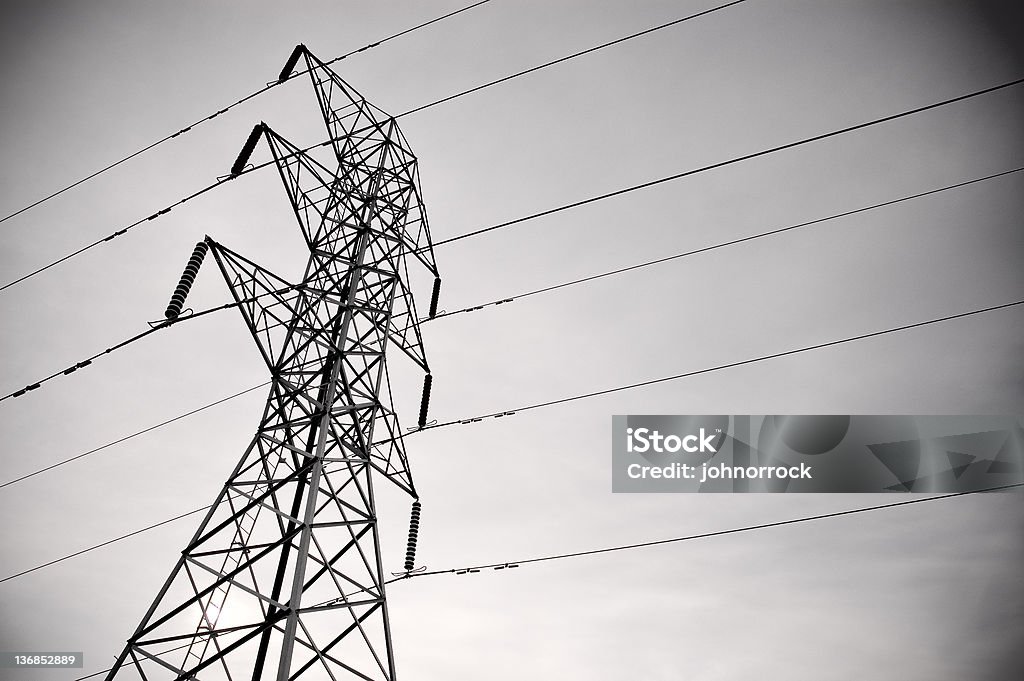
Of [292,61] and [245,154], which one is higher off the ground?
[292,61]

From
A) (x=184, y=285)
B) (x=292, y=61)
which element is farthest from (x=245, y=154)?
(x=184, y=285)

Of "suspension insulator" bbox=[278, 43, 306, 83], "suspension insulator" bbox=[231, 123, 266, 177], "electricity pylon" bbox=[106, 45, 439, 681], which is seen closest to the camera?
"electricity pylon" bbox=[106, 45, 439, 681]

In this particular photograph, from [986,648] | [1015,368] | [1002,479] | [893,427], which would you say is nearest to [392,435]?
[1002,479]

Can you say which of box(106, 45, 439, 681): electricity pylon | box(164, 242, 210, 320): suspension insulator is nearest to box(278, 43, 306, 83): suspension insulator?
box(106, 45, 439, 681): electricity pylon

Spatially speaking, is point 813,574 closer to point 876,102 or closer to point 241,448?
point 876,102

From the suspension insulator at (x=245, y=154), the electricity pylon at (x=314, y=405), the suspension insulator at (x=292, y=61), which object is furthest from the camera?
the suspension insulator at (x=292, y=61)

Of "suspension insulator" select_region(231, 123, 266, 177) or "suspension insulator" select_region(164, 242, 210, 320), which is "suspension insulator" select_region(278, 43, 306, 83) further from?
"suspension insulator" select_region(164, 242, 210, 320)

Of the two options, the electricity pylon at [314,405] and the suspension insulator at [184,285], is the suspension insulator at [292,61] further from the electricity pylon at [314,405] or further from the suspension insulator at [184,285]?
the suspension insulator at [184,285]

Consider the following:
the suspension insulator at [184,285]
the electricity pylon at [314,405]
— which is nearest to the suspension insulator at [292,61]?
the electricity pylon at [314,405]

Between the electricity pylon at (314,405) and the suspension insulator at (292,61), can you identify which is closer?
the electricity pylon at (314,405)

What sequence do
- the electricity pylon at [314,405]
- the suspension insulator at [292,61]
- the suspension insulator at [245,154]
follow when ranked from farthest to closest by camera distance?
1. the suspension insulator at [292,61]
2. the suspension insulator at [245,154]
3. the electricity pylon at [314,405]

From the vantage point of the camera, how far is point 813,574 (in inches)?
1548

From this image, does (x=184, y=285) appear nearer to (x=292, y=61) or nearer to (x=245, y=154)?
(x=245, y=154)

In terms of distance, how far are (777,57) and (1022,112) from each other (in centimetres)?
1581
